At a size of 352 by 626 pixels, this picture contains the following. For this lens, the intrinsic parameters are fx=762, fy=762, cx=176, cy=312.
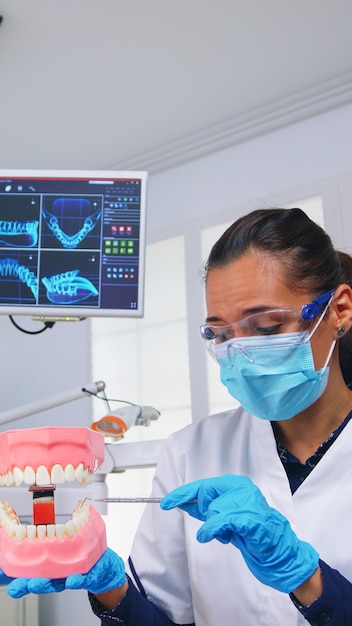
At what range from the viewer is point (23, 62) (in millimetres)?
3146

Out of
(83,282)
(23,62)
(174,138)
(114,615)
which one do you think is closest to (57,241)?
(83,282)

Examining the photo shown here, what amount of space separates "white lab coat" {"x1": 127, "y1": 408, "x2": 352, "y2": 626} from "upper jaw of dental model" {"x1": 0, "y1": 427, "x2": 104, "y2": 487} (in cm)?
35

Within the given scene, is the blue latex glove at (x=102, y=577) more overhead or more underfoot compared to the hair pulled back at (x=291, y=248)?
more underfoot

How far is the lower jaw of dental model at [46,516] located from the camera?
118 cm

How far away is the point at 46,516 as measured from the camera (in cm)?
122

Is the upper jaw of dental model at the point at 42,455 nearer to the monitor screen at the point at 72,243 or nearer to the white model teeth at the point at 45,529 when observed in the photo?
the white model teeth at the point at 45,529

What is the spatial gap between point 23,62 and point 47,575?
8.14ft

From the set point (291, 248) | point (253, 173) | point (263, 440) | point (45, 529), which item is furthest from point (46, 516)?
point (253, 173)

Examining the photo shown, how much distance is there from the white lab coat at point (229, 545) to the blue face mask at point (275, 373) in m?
0.10

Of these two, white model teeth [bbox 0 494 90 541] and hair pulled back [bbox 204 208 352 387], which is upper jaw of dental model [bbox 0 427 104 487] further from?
hair pulled back [bbox 204 208 352 387]

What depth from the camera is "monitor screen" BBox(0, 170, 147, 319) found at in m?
2.12

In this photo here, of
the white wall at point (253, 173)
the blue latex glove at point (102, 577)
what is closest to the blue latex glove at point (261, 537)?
the blue latex glove at point (102, 577)

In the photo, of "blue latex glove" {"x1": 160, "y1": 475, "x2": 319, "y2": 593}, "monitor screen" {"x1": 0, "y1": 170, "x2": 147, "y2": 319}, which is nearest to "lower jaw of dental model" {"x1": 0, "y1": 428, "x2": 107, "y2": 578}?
"blue latex glove" {"x1": 160, "y1": 475, "x2": 319, "y2": 593}

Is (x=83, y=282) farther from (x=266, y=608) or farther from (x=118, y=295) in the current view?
(x=266, y=608)
